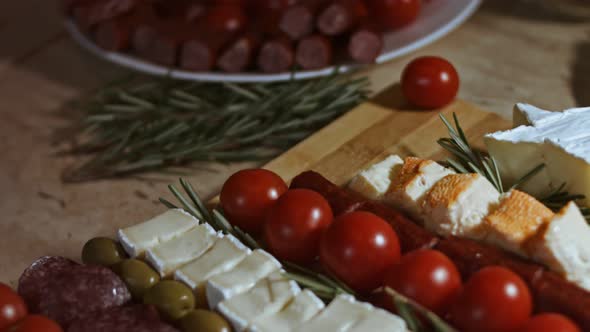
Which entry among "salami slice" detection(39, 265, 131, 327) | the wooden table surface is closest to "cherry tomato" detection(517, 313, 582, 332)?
"salami slice" detection(39, 265, 131, 327)

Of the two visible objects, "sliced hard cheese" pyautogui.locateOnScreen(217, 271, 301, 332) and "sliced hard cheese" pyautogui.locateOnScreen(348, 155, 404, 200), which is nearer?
"sliced hard cheese" pyautogui.locateOnScreen(217, 271, 301, 332)

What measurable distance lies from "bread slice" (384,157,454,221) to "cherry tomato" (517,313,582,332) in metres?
0.53

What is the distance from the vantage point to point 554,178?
2365 mm

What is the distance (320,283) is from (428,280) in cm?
30

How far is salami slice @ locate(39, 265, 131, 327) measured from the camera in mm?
2035

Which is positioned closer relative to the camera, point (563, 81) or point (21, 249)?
point (21, 249)

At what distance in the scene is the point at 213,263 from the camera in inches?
83.4

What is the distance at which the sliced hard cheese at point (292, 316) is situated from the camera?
74.9 inches

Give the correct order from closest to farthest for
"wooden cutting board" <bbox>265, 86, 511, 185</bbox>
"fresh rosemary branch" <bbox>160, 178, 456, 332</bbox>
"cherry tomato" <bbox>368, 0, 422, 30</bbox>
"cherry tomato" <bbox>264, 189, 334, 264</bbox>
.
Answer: "fresh rosemary branch" <bbox>160, 178, 456, 332</bbox>, "cherry tomato" <bbox>264, 189, 334, 264</bbox>, "wooden cutting board" <bbox>265, 86, 511, 185</bbox>, "cherry tomato" <bbox>368, 0, 422, 30</bbox>

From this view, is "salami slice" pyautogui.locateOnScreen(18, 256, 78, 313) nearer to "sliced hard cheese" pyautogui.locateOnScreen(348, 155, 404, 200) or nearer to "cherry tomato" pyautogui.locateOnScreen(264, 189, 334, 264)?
"cherry tomato" pyautogui.locateOnScreen(264, 189, 334, 264)

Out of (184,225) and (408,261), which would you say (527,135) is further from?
(184,225)

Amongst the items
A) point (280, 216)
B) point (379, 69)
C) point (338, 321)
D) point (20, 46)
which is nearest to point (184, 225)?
point (280, 216)

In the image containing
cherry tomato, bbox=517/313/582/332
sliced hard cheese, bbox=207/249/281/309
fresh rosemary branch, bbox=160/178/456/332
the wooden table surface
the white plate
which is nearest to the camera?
cherry tomato, bbox=517/313/582/332

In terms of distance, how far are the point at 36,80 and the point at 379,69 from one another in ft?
5.42
